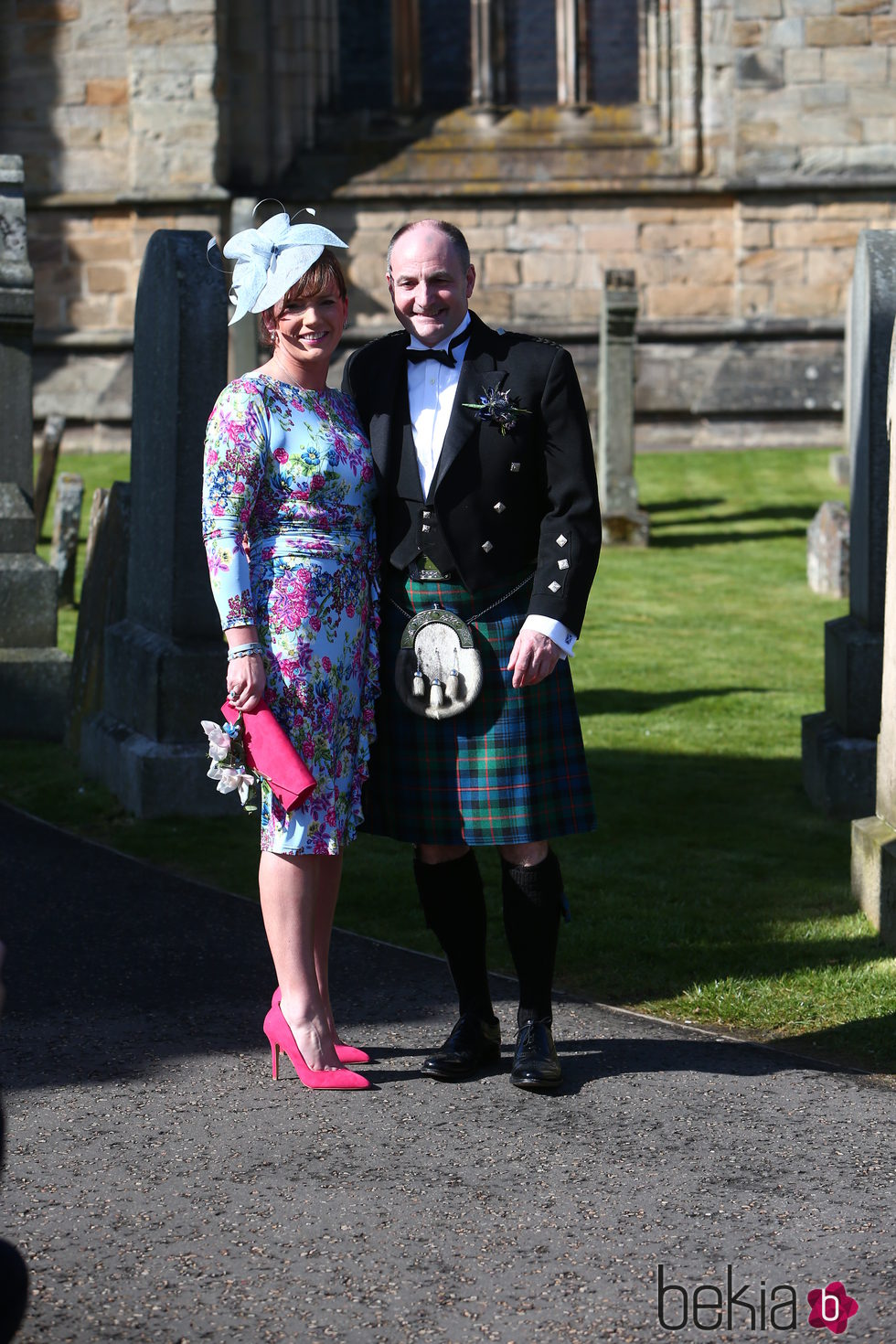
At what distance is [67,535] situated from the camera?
11.0 metres

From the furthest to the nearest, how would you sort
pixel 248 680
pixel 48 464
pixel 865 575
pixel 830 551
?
pixel 48 464, pixel 830 551, pixel 865 575, pixel 248 680

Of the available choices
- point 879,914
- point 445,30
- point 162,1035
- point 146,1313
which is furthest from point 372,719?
point 445,30

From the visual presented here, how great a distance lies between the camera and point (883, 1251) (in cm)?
299

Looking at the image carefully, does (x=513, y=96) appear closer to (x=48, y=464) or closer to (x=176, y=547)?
(x=48, y=464)

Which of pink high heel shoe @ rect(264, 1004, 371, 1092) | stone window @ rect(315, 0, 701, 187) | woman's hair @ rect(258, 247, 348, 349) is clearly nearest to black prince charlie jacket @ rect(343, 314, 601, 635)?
woman's hair @ rect(258, 247, 348, 349)

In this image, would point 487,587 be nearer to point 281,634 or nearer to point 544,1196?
point 281,634

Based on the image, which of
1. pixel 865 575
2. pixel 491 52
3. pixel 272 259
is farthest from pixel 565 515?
pixel 491 52

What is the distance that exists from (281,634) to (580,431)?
0.79 meters

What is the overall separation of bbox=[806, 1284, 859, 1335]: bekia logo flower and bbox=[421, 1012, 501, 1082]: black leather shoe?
3.94 feet

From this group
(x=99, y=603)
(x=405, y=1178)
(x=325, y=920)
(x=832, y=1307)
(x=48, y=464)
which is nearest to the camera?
(x=832, y=1307)

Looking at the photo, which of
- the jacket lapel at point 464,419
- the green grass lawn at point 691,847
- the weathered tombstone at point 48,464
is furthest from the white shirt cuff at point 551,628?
the weathered tombstone at point 48,464

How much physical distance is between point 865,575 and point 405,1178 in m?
3.70

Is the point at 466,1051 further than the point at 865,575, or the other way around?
the point at 865,575

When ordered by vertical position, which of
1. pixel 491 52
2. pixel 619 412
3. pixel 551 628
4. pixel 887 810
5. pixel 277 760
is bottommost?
pixel 887 810
